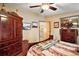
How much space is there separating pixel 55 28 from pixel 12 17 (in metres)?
0.77

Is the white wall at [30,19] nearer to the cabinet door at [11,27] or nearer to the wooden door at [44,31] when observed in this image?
the wooden door at [44,31]

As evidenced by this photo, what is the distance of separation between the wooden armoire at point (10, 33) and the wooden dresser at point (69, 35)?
755 millimetres

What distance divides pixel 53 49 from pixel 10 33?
79 cm

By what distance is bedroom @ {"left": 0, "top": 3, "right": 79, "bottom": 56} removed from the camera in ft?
6.67

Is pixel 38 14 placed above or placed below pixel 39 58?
above

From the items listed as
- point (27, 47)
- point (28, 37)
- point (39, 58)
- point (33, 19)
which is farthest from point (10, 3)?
point (39, 58)

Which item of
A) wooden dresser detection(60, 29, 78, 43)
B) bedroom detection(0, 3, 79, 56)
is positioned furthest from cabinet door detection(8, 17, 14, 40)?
wooden dresser detection(60, 29, 78, 43)

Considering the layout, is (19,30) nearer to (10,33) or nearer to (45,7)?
(10,33)

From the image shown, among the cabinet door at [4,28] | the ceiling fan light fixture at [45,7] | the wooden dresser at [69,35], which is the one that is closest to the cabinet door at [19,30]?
the cabinet door at [4,28]

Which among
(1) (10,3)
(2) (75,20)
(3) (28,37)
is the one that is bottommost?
(3) (28,37)

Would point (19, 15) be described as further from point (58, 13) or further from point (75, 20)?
point (75, 20)

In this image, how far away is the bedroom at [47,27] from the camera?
2.03m

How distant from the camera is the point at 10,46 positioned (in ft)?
6.49

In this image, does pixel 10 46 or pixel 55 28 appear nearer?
pixel 10 46
